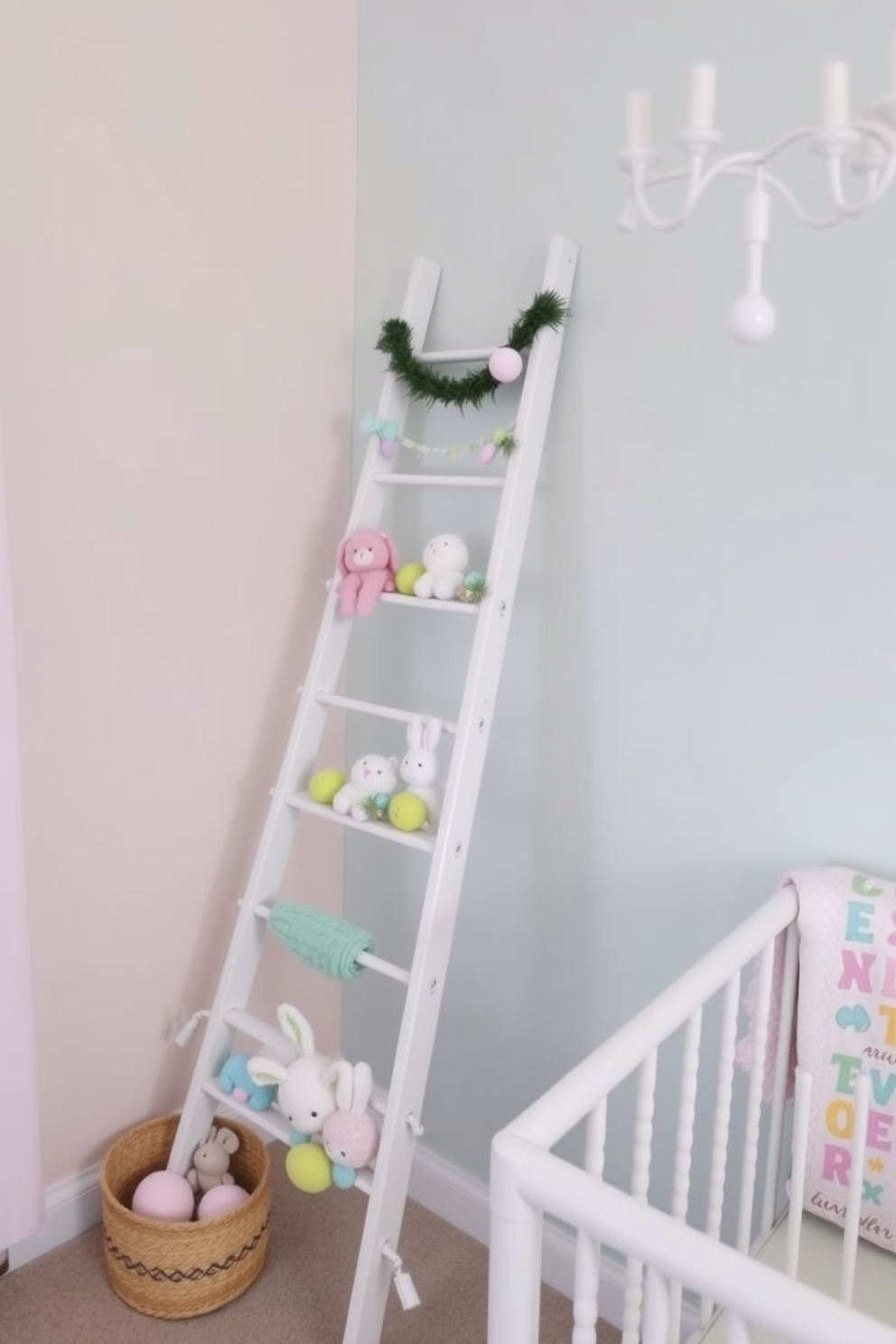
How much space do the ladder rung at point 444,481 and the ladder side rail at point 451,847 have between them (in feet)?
0.12

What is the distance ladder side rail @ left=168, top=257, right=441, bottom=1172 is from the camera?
1.85 meters

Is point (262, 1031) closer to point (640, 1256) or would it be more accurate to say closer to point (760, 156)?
point (640, 1256)

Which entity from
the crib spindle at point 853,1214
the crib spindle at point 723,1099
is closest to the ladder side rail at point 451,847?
the crib spindle at point 723,1099

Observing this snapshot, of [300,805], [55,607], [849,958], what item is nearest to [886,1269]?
[849,958]

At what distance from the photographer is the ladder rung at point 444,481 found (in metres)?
1.70

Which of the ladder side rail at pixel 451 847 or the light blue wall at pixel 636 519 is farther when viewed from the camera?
the ladder side rail at pixel 451 847

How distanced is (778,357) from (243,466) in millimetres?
921

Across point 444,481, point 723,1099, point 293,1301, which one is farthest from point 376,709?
point 293,1301

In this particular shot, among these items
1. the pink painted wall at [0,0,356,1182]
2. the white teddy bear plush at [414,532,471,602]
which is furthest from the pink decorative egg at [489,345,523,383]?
the pink painted wall at [0,0,356,1182]

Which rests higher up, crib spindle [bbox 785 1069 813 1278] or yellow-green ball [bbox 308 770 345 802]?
yellow-green ball [bbox 308 770 345 802]

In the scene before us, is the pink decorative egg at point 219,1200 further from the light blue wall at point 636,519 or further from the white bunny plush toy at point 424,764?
the white bunny plush toy at point 424,764

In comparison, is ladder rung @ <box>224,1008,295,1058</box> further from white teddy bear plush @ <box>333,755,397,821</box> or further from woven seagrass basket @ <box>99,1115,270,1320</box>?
white teddy bear plush @ <box>333,755,397,821</box>

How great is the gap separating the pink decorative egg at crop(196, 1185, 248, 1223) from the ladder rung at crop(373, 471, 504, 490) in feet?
3.92

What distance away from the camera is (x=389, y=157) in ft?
6.36
